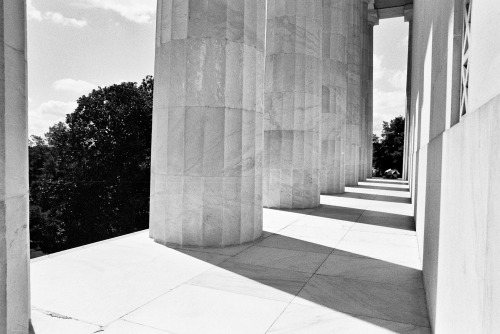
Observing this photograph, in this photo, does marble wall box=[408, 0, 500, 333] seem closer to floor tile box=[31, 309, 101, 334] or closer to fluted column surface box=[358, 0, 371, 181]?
floor tile box=[31, 309, 101, 334]

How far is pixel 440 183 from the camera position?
6.23 metres

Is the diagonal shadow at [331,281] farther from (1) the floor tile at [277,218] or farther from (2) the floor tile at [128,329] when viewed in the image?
(1) the floor tile at [277,218]

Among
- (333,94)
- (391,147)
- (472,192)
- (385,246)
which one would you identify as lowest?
(385,246)

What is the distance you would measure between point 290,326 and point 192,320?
1.62 meters

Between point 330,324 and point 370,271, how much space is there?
3.53 metres

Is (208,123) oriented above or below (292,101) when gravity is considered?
below

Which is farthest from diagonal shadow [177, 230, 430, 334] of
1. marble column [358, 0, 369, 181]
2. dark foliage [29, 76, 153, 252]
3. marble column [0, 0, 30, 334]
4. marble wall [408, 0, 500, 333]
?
marble column [358, 0, 369, 181]

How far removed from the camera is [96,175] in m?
45.0

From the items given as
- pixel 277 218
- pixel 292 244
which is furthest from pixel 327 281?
pixel 277 218

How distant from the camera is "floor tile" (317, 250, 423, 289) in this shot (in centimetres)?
888

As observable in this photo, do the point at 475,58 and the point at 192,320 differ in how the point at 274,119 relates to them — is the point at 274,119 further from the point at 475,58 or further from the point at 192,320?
the point at 475,58

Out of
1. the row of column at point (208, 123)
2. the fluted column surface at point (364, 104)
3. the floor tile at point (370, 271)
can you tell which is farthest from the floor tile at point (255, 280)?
the fluted column surface at point (364, 104)

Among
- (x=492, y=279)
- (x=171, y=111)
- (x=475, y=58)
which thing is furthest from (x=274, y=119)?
(x=492, y=279)

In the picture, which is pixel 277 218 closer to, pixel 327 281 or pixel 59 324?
pixel 327 281
